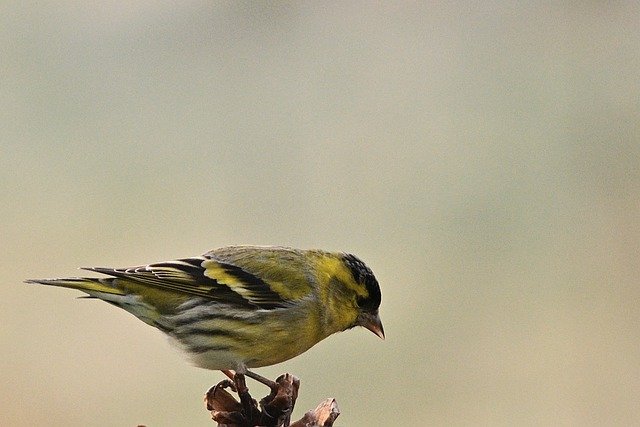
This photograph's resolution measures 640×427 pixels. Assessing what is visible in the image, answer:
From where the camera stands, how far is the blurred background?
3783mm

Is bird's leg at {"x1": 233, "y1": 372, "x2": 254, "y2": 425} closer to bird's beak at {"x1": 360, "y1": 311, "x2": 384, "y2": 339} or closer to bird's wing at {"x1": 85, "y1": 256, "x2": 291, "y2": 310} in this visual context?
bird's wing at {"x1": 85, "y1": 256, "x2": 291, "y2": 310}

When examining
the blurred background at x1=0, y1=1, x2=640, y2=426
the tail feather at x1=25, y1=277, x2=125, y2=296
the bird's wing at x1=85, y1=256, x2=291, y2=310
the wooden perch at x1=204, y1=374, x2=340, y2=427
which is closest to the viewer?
the wooden perch at x1=204, y1=374, x2=340, y2=427

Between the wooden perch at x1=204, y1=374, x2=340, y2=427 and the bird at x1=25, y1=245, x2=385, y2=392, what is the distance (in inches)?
11.3

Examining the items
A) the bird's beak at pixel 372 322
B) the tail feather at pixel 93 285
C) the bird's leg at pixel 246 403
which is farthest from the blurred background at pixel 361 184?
the bird's leg at pixel 246 403

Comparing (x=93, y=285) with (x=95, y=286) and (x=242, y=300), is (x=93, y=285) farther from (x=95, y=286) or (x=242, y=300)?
(x=242, y=300)

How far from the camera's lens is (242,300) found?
2.21 m

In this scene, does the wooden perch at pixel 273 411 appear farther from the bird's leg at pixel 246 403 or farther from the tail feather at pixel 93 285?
the tail feather at pixel 93 285

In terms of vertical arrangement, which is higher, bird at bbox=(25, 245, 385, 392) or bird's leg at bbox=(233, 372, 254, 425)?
bird at bbox=(25, 245, 385, 392)

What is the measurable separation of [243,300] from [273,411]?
546 mm

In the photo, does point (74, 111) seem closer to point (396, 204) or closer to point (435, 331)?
point (396, 204)

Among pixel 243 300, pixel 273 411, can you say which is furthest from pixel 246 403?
pixel 243 300

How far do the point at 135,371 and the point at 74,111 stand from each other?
4.57 ft

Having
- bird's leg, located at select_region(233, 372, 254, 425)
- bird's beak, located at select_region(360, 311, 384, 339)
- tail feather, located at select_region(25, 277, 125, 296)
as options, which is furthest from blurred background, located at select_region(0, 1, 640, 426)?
bird's leg, located at select_region(233, 372, 254, 425)

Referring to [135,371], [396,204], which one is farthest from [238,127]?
[135,371]
